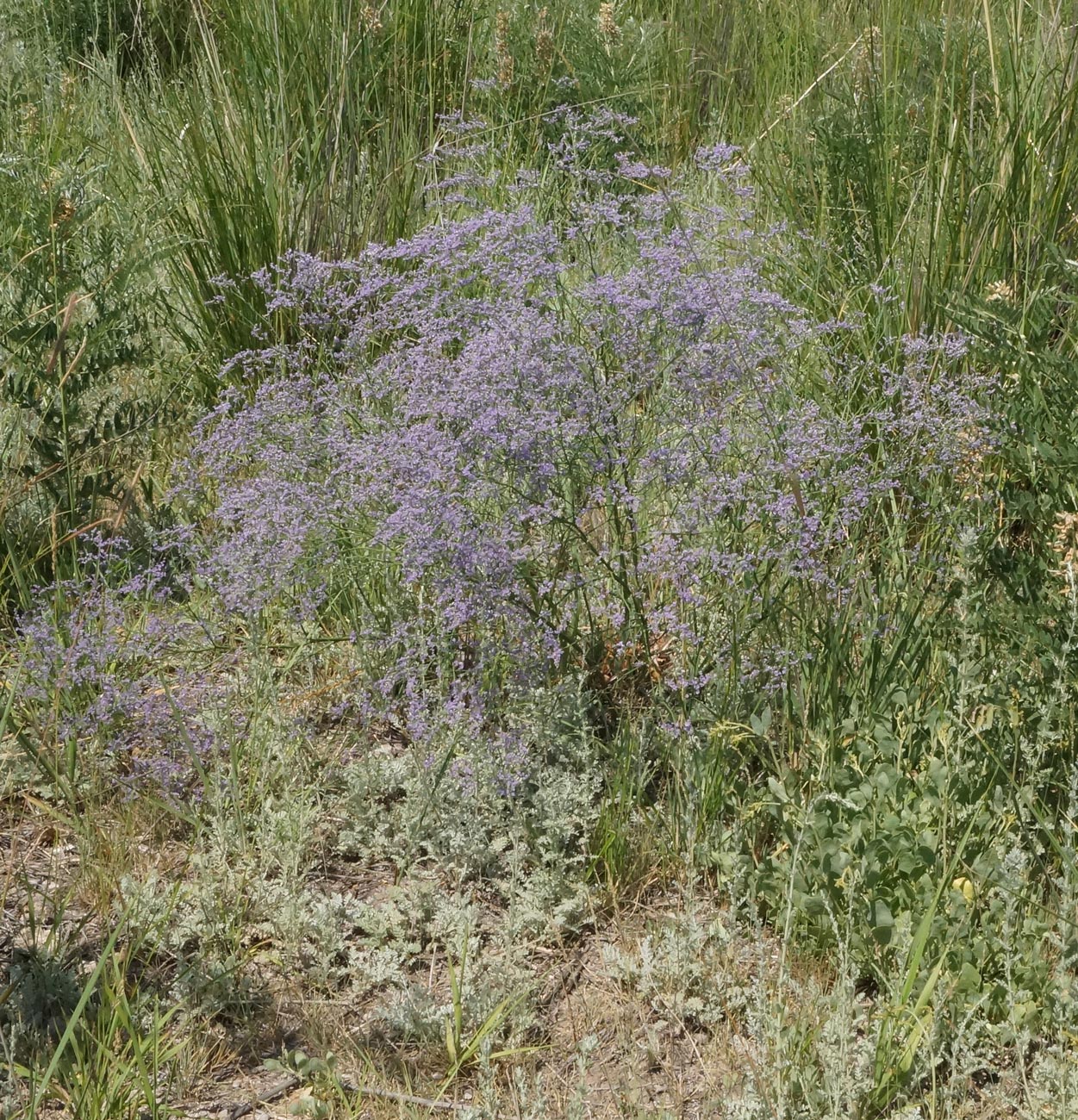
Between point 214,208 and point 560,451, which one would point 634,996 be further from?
point 214,208

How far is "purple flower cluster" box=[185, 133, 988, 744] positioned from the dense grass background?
0.31ft

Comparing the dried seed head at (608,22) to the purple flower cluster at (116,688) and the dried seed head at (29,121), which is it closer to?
the dried seed head at (29,121)

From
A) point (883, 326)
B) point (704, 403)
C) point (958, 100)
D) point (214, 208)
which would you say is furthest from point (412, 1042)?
point (958, 100)

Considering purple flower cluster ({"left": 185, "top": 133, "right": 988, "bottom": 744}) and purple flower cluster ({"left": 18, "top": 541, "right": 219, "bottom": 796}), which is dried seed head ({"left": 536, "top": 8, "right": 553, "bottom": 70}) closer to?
purple flower cluster ({"left": 185, "top": 133, "right": 988, "bottom": 744})

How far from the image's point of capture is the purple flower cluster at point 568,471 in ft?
7.50

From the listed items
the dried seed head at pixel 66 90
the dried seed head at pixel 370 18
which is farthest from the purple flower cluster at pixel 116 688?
the dried seed head at pixel 66 90

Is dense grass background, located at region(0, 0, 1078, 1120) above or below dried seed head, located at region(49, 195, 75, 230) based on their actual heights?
below

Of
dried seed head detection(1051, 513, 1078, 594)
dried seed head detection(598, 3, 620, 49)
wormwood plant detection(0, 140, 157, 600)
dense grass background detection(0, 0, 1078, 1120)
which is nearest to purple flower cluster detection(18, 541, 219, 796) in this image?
dense grass background detection(0, 0, 1078, 1120)

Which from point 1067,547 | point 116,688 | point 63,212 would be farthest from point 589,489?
point 63,212

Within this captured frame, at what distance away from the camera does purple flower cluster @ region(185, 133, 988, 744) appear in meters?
2.29

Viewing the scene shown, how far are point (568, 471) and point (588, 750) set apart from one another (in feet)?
1.72

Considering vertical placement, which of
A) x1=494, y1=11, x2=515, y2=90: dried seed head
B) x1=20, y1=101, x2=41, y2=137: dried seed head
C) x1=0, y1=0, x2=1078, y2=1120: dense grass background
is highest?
x1=494, y1=11, x2=515, y2=90: dried seed head

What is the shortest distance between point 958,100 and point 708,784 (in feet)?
7.41

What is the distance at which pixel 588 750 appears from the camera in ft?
7.68
